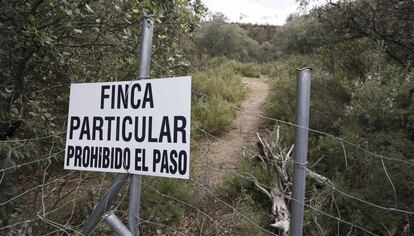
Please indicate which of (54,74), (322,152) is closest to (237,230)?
(322,152)

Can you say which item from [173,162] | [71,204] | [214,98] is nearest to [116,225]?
[173,162]

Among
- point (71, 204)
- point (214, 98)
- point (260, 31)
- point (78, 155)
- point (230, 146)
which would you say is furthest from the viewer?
point (260, 31)

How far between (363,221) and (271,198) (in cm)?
108

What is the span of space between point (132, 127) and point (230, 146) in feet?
17.4

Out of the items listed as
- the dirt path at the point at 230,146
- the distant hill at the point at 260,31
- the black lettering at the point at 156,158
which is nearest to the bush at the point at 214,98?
the dirt path at the point at 230,146

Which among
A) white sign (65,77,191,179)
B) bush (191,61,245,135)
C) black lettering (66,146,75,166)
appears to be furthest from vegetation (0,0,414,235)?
bush (191,61,245,135)

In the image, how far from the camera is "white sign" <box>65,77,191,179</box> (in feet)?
6.10

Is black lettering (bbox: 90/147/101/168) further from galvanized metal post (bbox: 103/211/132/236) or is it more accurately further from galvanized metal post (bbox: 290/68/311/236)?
galvanized metal post (bbox: 290/68/311/236)

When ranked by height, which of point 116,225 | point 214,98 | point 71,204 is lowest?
point 71,204

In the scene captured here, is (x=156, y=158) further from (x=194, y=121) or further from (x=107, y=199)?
(x=194, y=121)

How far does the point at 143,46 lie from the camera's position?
6.79 feet

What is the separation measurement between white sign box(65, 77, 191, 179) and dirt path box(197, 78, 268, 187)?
2.47 m

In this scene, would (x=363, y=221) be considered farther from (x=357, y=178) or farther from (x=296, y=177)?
(x=296, y=177)

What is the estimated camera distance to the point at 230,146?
7.21 m
